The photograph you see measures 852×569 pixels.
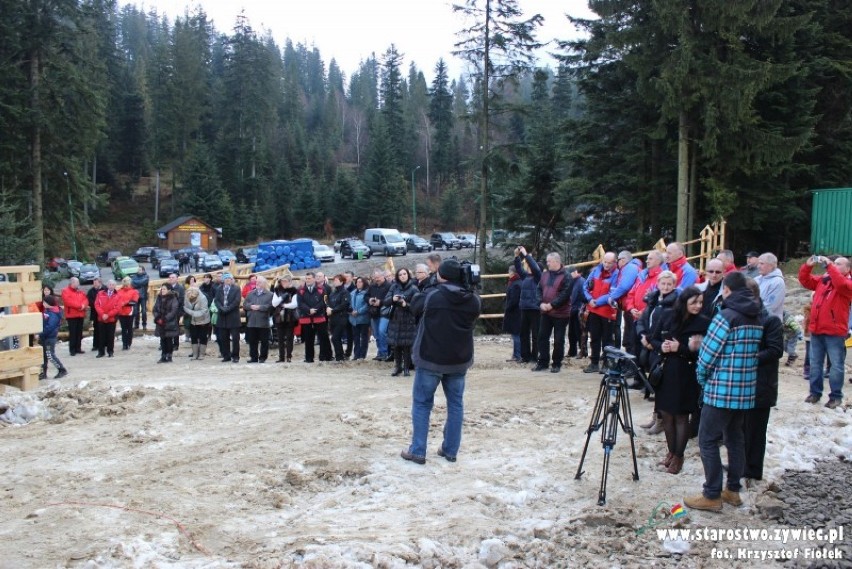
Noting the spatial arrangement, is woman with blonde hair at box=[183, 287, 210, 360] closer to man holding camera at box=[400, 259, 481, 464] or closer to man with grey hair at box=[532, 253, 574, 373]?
man with grey hair at box=[532, 253, 574, 373]

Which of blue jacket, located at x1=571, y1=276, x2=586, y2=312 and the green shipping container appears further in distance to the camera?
the green shipping container

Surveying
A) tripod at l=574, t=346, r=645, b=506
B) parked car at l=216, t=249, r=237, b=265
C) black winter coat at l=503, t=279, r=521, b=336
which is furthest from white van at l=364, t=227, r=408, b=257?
tripod at l=574, t=346, r=645, b=506

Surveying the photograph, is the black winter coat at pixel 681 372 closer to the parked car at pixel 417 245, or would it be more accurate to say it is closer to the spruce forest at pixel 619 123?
the spruce forest at pixel 619 123

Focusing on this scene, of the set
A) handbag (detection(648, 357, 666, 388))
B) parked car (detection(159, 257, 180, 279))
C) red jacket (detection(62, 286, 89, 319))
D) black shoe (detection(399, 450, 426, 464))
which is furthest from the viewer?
parked car (detection(159, 257, 180, 279))

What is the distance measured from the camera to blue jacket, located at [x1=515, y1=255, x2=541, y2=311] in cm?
1064

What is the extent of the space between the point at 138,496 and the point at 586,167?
22.5m

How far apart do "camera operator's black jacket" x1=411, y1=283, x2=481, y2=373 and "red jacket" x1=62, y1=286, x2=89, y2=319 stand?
1075cm

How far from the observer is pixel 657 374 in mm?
5938

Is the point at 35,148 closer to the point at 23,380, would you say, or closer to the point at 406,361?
the point at 23,380

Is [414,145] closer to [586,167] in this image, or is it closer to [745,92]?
[586,167]

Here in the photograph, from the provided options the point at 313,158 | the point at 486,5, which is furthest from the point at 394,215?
the point at 486,5

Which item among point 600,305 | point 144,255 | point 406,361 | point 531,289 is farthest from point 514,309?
point 144,255

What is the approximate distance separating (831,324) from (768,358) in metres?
3.46

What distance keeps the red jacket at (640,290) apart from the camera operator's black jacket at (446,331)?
3.17m
